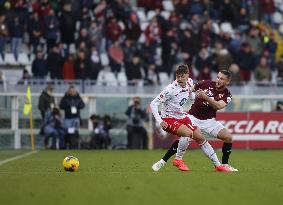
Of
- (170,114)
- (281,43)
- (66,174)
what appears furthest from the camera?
(281,43)

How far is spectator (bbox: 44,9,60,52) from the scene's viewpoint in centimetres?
2494

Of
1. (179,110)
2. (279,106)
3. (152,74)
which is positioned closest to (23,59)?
(152,74)

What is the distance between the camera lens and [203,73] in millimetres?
25219

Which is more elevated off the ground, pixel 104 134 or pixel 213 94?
pixel 213 94

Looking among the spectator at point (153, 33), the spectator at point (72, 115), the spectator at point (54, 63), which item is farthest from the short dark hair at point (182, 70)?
the spectator at point (153, 33)

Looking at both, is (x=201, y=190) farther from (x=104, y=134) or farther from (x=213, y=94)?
(x=104, y=134)

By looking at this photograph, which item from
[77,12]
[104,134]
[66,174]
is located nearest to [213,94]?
[66,174]

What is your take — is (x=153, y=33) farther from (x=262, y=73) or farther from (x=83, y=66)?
(x=262, y=73)

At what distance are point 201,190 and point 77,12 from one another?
16.4m

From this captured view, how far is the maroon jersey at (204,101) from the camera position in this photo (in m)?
14.3

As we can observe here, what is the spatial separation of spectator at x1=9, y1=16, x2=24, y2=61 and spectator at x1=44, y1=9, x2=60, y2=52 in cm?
73

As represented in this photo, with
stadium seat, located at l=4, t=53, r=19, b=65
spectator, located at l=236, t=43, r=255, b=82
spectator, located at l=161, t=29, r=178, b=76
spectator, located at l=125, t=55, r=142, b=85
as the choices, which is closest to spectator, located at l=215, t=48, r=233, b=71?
spectator, located at l=236, t=43, r=255, b=82

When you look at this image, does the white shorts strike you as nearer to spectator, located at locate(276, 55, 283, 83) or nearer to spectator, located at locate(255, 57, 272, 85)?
spectator, located at locate(255, 57, 272, 85)

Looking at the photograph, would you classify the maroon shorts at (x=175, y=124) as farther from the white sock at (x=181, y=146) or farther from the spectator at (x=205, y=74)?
the spectator at (x=205, y=74)
